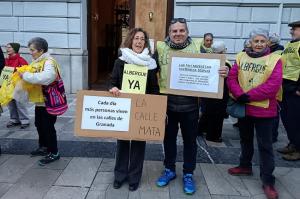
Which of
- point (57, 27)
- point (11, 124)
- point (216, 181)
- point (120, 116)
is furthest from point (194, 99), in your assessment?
point (57, 27)

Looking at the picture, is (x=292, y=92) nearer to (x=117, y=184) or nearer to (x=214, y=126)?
(x=214, y=126)

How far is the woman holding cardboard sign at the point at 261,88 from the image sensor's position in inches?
145

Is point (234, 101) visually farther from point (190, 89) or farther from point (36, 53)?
point (36, 53)

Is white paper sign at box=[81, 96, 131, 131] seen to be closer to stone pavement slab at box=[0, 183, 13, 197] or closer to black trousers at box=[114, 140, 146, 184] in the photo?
black trousers at box=[114, 140, 146, 184]

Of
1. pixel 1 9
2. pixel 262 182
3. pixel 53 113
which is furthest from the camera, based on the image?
pixel 1 9

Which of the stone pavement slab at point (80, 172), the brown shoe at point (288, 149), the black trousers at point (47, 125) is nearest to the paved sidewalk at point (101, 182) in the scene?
the stone pavement slab at point (80, 172)

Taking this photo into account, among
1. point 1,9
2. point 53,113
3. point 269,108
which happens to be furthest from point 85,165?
point 1,9

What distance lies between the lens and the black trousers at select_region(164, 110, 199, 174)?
3.84 m

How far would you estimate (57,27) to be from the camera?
8.86 m

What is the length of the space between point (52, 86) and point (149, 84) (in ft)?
4.44

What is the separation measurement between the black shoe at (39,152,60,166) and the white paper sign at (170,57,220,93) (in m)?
1.95

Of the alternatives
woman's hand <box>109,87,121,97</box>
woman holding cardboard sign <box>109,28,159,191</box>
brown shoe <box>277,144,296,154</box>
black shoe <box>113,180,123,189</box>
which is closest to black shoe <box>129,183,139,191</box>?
woman holding cardboard sign <box>109,28,159,191</box>

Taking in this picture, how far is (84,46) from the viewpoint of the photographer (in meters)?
9.12

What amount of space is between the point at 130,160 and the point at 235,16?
568 centimetres
